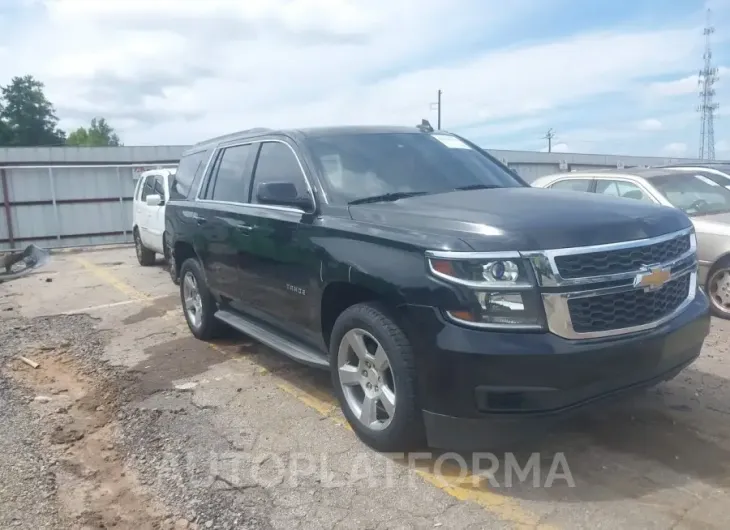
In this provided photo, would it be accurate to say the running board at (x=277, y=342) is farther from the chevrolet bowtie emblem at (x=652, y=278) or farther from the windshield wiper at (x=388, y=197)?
the chevrolet bowtie emblem at (x=652, y=278)

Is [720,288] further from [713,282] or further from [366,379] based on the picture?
[366,379]

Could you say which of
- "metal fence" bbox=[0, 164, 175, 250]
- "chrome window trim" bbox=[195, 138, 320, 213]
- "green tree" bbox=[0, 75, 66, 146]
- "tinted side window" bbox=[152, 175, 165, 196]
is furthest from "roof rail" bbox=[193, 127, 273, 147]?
"green tree" bbox=[0, 75, 66, 146]

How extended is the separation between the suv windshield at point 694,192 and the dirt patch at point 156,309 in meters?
6.13

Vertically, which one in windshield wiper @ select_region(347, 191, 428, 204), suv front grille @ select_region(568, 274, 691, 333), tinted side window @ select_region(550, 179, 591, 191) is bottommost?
suv front grille @ select_region(568, 274, 691, 333)

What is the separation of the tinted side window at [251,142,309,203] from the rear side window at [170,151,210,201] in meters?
1.36

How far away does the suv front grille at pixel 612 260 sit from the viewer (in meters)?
3.25

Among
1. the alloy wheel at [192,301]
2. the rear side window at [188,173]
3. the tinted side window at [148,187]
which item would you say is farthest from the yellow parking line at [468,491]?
the tinted side window at [148,187]

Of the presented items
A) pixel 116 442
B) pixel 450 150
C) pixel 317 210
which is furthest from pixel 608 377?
pixel 116 442

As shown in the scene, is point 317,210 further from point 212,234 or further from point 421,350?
point 212,234

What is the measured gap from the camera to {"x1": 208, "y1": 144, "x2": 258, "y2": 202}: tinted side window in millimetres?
5473

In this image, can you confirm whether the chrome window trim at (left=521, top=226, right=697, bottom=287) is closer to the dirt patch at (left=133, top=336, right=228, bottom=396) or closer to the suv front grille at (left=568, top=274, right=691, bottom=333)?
the suv front grille at (left=568, top=274, right=691, bottom=333)

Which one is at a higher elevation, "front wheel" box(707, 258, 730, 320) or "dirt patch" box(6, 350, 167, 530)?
"front wheel" box(707, 258, 730, 320)

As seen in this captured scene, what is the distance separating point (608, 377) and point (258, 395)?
271cm

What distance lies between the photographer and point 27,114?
63594 millimetres
